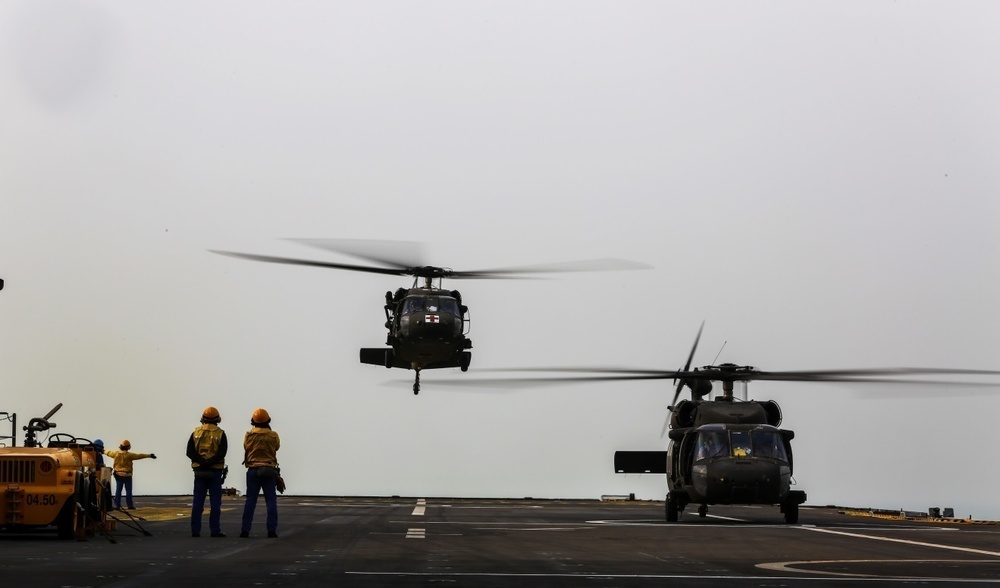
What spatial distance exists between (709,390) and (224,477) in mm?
16565

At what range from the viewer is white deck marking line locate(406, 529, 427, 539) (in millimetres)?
23062

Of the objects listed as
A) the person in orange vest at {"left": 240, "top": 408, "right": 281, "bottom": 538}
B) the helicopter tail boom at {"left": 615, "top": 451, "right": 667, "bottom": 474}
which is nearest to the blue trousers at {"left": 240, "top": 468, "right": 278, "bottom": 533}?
the person in orange vest at {"left": 240, "top": 408, "right": 281, "bottom": 538}

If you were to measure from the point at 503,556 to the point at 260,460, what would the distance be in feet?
22.1

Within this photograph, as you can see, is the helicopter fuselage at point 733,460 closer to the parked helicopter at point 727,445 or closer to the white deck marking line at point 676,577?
the parked helicopter at point 727,445

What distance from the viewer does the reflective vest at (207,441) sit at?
23766 millimetres

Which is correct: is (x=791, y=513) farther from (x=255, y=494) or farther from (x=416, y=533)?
(x=255, y=494)

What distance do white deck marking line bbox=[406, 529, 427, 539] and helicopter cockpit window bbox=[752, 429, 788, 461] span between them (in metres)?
9.75

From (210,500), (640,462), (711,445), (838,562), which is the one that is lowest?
(838,562)

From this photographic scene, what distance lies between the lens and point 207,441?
23.8 m

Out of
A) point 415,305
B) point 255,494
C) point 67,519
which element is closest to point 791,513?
point 255,494

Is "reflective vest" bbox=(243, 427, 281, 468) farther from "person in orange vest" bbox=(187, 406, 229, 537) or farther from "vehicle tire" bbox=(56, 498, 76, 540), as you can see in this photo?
"vehicle tire" bbox=(56, 498, 76, 540)

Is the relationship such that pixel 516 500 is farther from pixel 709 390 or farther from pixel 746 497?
pixel 746 497

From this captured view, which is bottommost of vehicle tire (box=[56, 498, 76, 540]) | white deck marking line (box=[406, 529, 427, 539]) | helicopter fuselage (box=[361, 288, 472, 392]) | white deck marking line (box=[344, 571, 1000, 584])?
white deck marking line (box=[406, 529, 427, 539])

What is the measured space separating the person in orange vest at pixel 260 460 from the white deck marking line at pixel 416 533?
2.32m
